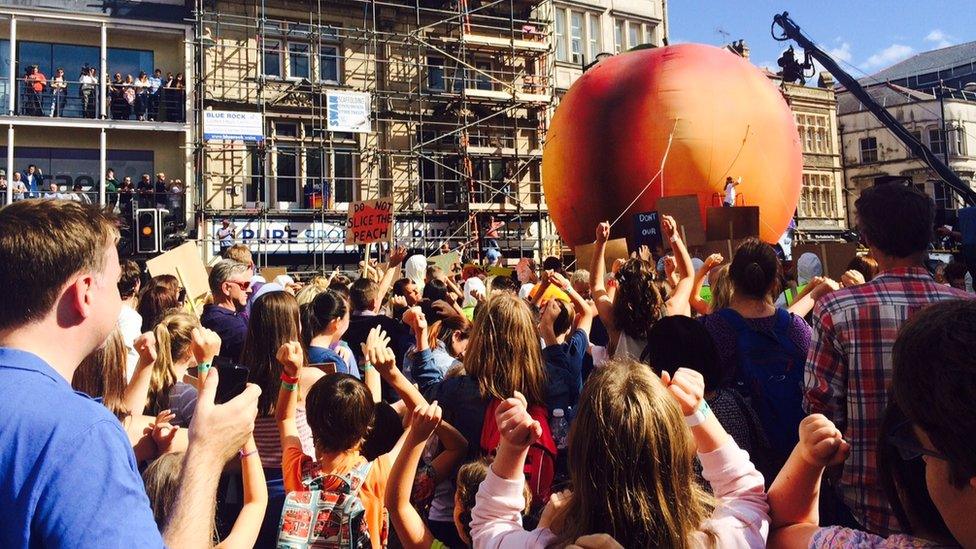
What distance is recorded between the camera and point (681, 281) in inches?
154

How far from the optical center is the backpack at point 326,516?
97.2 inches

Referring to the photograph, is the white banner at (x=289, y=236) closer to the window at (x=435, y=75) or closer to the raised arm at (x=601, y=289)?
the window at (x=435, y=75)

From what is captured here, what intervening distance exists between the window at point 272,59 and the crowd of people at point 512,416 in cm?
1899

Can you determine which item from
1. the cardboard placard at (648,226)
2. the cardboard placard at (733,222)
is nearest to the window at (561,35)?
the cardboard placard at (733,222)

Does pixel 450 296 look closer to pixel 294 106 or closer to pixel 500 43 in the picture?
pixel 294 106

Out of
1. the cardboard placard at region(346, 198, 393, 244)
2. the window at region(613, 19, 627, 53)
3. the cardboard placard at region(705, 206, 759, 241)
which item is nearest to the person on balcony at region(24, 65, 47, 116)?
the cardboard placard at region(346, 198, 393, 244)

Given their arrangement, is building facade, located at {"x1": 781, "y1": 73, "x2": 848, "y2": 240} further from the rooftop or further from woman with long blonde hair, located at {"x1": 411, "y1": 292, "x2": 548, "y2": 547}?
woman with long blonde hair, located at {"x1": 411, "y1": 292, "x2": 548, "y2": 547}

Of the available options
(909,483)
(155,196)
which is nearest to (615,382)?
(909,483)

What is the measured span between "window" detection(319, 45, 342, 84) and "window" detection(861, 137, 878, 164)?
34988mm

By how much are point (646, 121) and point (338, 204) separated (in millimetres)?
13104

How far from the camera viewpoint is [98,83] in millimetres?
19500

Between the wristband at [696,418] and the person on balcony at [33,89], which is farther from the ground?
the person on balcony at [33,89]

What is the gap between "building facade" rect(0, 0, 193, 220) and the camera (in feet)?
62.9

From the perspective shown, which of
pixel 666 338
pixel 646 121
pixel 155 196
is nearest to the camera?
pixel 666 338
